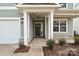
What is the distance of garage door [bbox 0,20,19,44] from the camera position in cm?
1811

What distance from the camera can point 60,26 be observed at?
24.3 meters

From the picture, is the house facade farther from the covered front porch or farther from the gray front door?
the gray front door

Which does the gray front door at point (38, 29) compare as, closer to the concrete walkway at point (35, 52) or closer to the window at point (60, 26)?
the window at point (60, 26)

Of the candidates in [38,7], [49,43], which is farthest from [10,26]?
[49,43]

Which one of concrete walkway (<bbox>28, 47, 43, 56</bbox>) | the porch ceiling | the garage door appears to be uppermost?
the porch ceiling

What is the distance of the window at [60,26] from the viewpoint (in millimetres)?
24078

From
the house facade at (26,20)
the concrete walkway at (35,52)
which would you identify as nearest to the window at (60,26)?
the house facade at (26,20)

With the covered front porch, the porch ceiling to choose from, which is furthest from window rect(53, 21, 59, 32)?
the porch ceiling

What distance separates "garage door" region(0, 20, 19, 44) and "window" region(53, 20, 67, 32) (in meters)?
7.39

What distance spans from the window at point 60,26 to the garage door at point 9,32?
7.39 metres

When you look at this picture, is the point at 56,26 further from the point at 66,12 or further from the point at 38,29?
the point at 38,29

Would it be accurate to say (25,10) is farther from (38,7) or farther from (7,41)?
(7,41)

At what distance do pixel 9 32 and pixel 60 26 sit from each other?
8.39 meters

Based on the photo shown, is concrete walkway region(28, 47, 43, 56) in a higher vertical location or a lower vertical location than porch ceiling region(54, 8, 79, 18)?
lower
